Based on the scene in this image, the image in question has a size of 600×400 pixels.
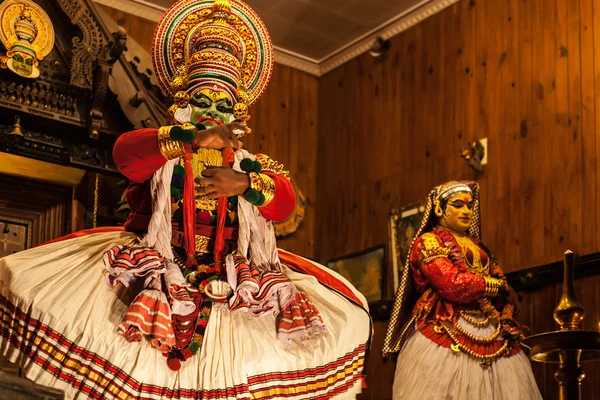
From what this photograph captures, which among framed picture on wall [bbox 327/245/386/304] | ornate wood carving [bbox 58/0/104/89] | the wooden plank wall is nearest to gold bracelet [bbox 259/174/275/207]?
ornate wood carving [bbox 58/0/104/89]

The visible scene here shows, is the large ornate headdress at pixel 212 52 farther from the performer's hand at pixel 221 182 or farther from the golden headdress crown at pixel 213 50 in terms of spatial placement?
the performer's hand at pixel 221 182

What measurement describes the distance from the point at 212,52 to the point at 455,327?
2041mm

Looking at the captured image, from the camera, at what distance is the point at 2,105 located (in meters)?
4.47

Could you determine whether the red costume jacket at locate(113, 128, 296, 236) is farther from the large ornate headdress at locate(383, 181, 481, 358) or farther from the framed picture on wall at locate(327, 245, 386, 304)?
the framed picture on wall at locate(327, 245, 386, 304)

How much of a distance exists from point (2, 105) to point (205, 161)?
1841 mm

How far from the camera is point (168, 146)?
272 cm

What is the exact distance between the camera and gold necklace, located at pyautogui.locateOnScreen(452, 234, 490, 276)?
4660mm

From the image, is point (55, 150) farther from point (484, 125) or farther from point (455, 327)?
point (484, 125)

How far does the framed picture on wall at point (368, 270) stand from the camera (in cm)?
615

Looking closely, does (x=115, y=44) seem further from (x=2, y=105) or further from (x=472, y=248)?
(x=472, y=248)

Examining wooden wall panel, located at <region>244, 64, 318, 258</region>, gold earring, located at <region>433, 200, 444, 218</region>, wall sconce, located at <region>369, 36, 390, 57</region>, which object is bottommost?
gold earring, located at <region>433, 200, 444, 218</region>

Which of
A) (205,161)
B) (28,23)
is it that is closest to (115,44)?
(28,23)

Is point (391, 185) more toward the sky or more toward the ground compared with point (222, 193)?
more toward the sky

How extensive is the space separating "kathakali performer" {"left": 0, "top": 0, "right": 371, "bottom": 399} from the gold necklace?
169 cm
